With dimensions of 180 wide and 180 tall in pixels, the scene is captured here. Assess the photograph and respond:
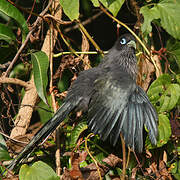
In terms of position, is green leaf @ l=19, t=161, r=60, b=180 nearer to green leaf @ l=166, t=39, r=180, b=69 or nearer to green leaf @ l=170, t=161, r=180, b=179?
green leaf @ l=170, t=161, r=180, b=179

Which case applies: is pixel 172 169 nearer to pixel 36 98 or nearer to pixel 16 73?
pixel 36 98

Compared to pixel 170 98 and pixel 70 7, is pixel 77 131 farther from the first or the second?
pixel 70 7

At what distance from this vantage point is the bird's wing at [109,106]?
261 centimetres

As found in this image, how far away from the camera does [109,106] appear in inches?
105

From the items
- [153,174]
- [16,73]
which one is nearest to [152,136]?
[153,174]

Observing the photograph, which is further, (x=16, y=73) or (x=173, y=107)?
(x=16, y=73)

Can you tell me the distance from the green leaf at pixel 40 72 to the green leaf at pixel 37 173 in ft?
1.70

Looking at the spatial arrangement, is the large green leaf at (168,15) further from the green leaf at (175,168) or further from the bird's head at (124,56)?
the green leaf at (175,168)

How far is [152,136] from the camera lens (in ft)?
8.48

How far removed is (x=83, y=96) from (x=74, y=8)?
70 cm

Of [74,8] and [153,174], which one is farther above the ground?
[74,8]

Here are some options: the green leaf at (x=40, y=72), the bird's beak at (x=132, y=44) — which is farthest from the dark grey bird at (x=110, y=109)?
the bird's beak at (x=132, y=44)

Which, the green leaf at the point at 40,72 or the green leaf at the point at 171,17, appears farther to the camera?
the green leaf at the point at 171,17

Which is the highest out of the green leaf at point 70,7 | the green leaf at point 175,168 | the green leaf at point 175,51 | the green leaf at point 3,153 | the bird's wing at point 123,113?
the green leaf at point 70,7
